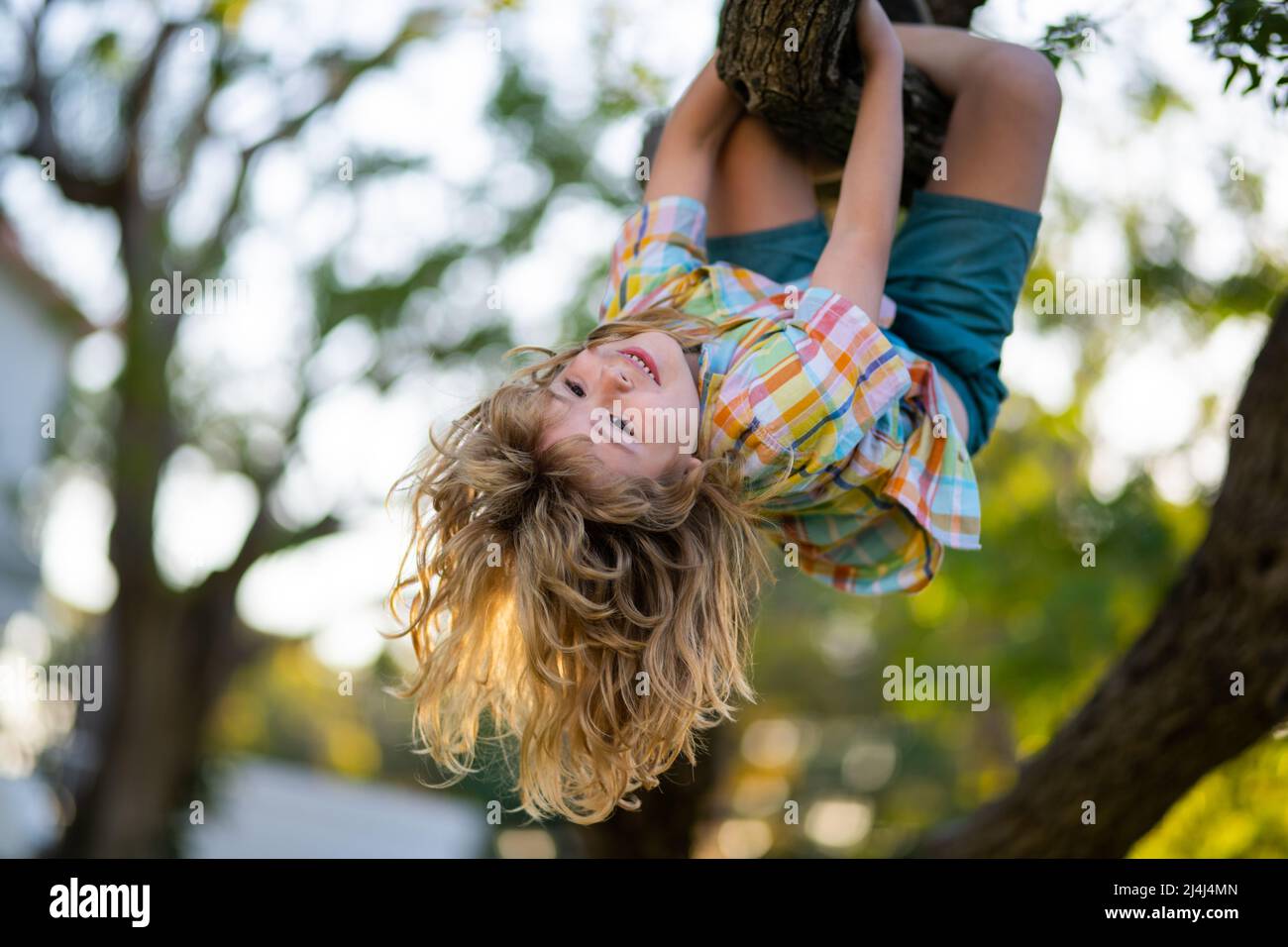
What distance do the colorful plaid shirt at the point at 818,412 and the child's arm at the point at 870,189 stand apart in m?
0.07

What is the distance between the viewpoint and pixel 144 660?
977cm

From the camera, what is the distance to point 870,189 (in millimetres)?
2508

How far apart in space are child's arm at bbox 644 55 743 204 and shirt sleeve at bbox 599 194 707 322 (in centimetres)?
3

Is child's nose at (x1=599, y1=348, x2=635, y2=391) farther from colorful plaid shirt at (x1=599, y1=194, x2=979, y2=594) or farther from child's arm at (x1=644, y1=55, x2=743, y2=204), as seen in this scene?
child's arm at (x1=644, y1=55, x2=743, y2=204)

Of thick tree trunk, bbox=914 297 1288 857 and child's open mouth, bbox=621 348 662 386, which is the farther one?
thick tree trunk, bbox=914 297 1288 857

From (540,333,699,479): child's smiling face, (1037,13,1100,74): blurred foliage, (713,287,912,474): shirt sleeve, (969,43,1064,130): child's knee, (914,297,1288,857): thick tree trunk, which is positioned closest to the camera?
(713,287,912,474): shirt sleeve

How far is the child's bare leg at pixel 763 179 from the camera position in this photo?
2936 millimetres

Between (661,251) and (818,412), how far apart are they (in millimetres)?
669

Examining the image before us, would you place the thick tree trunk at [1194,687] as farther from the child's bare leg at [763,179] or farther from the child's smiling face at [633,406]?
the child's smiling face at [633,406]

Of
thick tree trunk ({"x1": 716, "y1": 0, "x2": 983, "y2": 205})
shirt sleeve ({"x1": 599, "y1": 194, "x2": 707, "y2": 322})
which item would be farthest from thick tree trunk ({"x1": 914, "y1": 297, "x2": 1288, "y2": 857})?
shirt sleeve ({"x1": 599, "y1": 194, "x2": 707, "y2": 322})

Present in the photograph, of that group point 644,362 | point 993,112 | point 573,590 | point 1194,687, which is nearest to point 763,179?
point 993,112

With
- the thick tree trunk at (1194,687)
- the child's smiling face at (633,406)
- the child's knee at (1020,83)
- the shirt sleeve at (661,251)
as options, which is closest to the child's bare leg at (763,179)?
the shirt sleeve at (661,251)

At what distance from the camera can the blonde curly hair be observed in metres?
2.53

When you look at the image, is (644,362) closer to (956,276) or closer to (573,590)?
(573,590)
